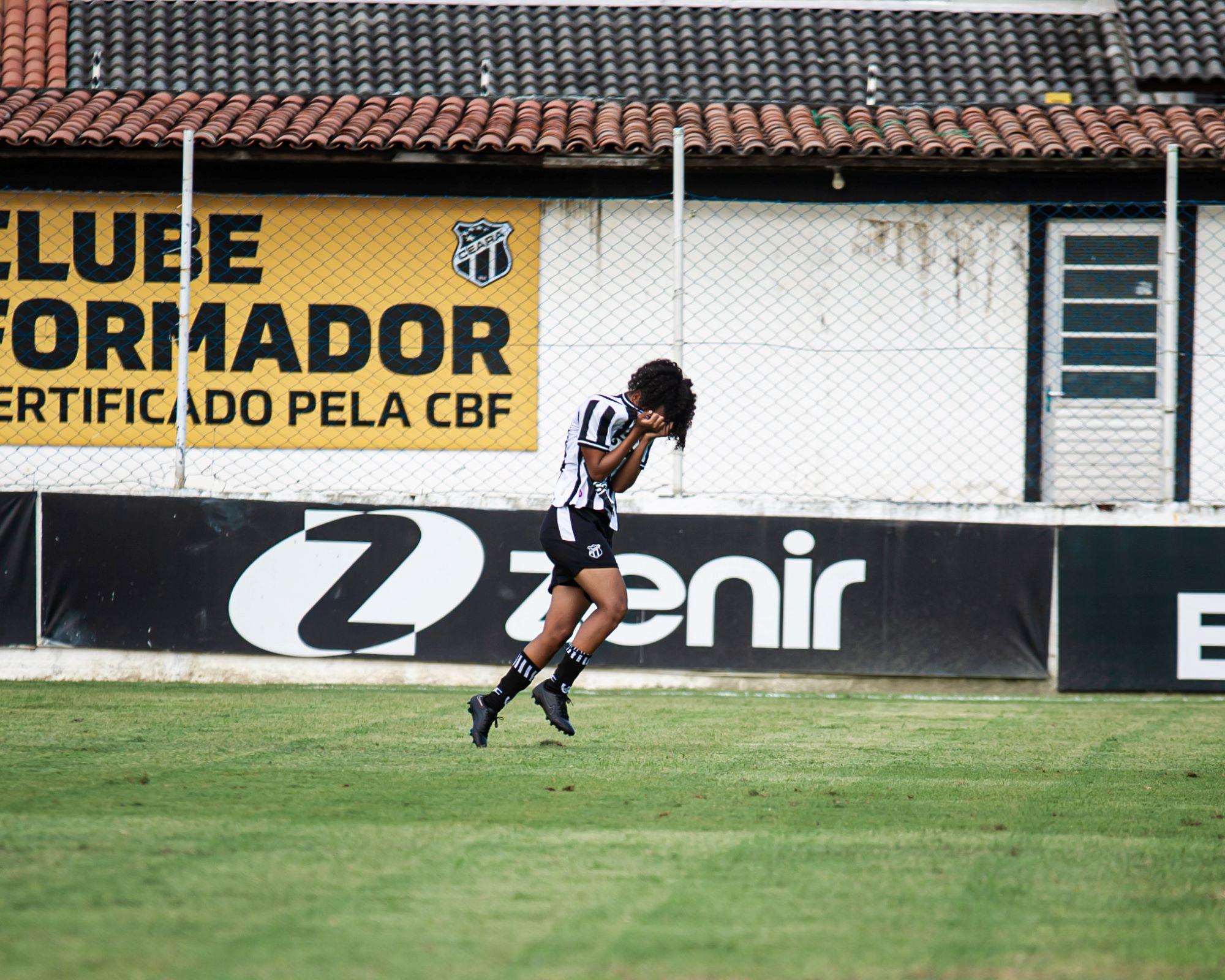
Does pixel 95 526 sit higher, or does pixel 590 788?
pixel 95 526

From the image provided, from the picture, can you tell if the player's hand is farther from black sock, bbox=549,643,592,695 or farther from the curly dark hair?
black sock, bbox=549,643,592,695

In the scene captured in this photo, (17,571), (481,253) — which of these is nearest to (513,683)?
(17,571)

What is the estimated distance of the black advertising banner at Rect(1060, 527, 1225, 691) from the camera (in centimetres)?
861

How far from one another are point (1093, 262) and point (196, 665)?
8.50 m

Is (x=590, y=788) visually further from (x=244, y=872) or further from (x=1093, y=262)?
(x=1093, y=262)

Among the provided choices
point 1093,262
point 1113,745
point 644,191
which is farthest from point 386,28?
point 1113,745

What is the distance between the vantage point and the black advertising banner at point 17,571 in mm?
8680

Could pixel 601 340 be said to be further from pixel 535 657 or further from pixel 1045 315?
pixel 535 657

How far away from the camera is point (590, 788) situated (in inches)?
197

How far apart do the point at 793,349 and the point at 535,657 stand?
7.03m

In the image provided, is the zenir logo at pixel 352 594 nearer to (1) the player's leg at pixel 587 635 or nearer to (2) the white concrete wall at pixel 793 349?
(1) the player's leg at pixel 587 635

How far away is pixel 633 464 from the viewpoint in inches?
243

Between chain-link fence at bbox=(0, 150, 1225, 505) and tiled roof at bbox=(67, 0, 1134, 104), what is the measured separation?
3.93m

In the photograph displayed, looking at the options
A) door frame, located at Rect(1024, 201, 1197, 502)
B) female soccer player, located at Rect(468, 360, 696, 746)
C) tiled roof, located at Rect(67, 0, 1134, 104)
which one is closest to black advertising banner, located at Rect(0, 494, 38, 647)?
female soccer player, located at Rect(468, 360, 696, 746)
